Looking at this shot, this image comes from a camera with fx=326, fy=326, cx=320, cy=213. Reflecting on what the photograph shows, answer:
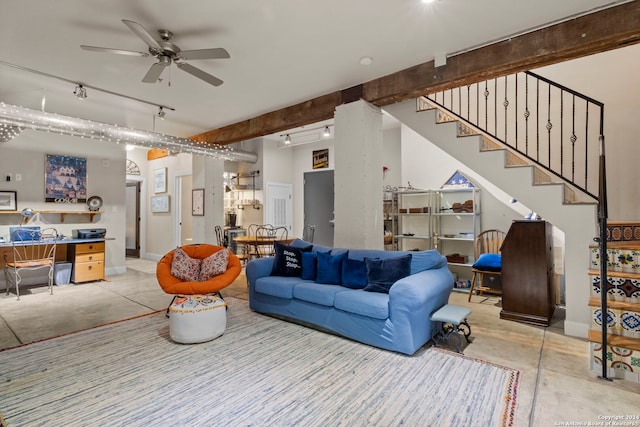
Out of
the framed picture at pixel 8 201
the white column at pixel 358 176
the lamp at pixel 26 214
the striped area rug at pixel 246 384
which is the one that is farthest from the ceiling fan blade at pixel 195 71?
the framed picture at pixel 8 201

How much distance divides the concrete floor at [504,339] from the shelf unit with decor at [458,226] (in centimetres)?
62

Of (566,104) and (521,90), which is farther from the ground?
(521,90)

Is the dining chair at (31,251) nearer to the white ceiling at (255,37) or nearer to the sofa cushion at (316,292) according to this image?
the white ceiling at (255,37)

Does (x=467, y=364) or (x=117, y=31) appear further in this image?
(x=117, y=31)

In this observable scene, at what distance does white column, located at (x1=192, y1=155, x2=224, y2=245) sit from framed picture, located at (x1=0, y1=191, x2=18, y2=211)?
2916 millimetres

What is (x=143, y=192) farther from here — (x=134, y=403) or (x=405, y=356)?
(x=405, y=356)

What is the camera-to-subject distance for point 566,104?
432cm

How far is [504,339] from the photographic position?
3.20 meters

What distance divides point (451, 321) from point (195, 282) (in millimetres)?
2689

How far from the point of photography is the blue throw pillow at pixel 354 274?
11.2 ft

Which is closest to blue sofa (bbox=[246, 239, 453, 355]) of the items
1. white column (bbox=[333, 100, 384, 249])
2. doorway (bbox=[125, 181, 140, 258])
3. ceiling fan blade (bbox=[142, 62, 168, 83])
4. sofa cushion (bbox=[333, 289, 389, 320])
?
sofa cushion (bbox=[333, 289, 389, 320])

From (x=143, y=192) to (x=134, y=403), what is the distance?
8018 millimetres

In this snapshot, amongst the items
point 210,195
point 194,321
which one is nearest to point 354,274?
point 194,321

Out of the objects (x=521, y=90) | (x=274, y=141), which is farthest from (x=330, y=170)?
(x=521, y=90)
